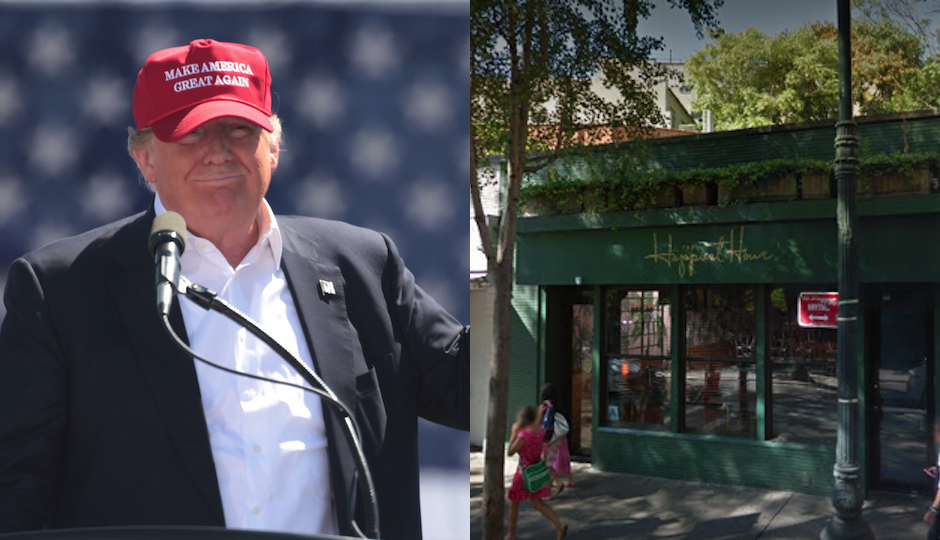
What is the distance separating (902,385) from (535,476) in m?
3.22

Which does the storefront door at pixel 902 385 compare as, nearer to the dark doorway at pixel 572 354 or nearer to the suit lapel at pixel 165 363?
the dark doorway at pixel 572 354

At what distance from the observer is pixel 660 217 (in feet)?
27.3

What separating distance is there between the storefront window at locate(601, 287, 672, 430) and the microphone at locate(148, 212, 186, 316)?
6.55 m

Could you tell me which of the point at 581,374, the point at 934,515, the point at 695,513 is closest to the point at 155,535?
the point at 934,515

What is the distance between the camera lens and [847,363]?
21.4 feet

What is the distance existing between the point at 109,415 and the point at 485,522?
4.26 meters

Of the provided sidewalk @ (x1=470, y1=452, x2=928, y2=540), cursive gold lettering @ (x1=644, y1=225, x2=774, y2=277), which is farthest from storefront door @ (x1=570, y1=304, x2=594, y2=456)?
cursive gold lettering @ (x1=644, y1=225, x2=774, y2=277)

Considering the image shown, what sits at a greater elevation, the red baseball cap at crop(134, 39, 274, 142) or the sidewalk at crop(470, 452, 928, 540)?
the red baseball cap at crop(134, 39, 274, 142)

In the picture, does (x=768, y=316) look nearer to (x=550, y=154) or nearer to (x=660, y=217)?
(x=660, y=217)

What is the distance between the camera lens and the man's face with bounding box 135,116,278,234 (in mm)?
2984

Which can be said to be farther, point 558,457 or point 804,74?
point 558,457

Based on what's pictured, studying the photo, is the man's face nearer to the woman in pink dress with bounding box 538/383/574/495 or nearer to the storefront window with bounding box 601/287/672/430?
the woman in pink dress with bounding box 538/383/574/495

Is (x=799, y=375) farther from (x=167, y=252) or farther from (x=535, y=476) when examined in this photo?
(x=167, y=252)

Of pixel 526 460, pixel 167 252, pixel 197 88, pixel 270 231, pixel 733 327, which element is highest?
pixel 197 88
